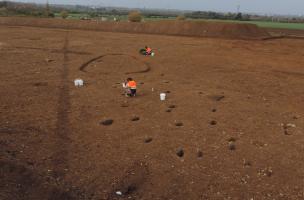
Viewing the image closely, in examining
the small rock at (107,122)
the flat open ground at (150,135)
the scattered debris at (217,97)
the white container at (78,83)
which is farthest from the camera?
the white container at (78,83)

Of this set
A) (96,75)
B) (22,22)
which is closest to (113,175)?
(96,75)

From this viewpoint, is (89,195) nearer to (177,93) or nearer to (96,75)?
(177,93)

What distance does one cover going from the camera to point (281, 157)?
8016 millimetres

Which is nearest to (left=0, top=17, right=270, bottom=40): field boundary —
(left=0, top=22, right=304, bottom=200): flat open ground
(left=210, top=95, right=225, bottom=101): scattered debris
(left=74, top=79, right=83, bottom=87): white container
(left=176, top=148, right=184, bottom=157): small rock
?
(left=0, top=22, right=304, bottom=200): flat open ground

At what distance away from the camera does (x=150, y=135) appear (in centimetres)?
912

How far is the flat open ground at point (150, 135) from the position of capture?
6637 millimetres

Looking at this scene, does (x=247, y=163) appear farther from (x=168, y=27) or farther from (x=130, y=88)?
(x=168, y=27)

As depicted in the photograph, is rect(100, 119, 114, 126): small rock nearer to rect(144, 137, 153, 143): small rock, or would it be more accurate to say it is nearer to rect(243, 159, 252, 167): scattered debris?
rect(144, 137, 153, 143): small rock

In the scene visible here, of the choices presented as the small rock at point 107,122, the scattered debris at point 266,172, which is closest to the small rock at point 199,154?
the scattered debris at point 266,172

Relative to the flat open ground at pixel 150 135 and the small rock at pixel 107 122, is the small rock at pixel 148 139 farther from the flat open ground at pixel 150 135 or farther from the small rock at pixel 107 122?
the small rock at pixel 107 122

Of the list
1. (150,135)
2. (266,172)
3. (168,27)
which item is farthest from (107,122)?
(168,27)

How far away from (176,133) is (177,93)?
4359 mm

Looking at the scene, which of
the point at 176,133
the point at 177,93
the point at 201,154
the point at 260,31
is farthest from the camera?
the point at 260,31

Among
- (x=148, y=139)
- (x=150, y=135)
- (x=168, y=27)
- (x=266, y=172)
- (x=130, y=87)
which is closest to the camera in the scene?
(x=266, y=172)
